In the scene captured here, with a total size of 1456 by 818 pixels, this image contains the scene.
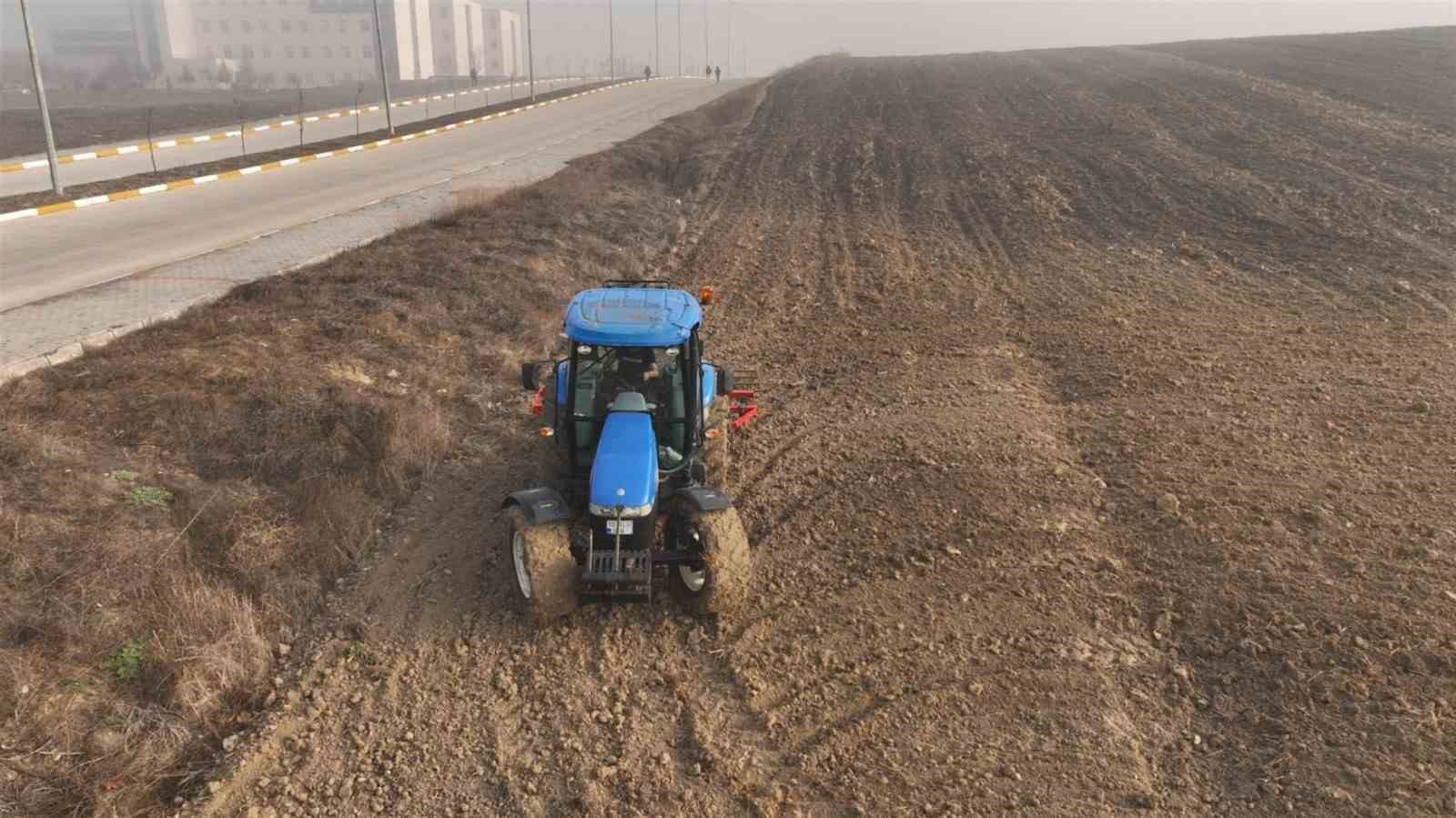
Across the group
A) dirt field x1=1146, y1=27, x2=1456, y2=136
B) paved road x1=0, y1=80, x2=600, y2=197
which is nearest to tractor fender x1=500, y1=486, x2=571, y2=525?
paved road x1=0, y1=80, x2=600, y2=197

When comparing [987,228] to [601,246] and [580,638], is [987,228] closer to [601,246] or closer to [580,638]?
[601,246]

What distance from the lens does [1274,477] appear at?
7.97 meters

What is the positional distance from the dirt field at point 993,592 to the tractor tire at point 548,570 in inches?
10.5

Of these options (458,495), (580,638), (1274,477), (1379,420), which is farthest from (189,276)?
(1379,420)

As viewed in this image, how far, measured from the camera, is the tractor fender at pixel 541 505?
19.6ft

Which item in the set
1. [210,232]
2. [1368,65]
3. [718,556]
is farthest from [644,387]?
[1368,65]

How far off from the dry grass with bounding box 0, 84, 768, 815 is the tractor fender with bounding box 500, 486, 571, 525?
1.63m

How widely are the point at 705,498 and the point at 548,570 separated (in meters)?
1.11

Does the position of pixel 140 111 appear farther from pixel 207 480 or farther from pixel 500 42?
pixel 500 42

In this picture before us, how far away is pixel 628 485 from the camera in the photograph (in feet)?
18.9

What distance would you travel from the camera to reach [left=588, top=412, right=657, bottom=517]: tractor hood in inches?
225

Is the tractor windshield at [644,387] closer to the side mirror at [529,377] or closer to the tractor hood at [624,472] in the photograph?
the tractor hood at [624,472]

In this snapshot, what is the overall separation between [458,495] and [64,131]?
35.3 metres

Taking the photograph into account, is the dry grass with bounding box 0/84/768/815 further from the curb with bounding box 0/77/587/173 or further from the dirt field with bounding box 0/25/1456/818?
the curb with bounding box 0/77/587/173
